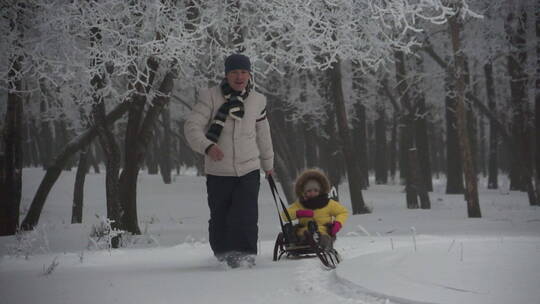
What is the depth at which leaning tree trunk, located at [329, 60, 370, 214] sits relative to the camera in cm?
1469

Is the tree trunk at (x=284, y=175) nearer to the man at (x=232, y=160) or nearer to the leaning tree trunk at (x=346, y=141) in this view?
the leaning tree trunk at (x=346, y=141)

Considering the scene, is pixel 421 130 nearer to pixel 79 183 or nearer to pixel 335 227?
pixel 79 183

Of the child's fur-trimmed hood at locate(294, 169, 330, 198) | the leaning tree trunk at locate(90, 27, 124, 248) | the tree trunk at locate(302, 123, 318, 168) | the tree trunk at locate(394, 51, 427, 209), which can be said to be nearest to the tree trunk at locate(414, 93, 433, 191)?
the tree trunk at locate(394, 51, 427, 209)

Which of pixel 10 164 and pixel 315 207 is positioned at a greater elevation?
pixel 10 164

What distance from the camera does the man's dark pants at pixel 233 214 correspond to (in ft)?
17.7

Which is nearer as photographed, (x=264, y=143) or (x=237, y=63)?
(x=237, y=63)

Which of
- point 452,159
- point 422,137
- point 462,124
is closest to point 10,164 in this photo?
point 462,124

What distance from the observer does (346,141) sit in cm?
1484

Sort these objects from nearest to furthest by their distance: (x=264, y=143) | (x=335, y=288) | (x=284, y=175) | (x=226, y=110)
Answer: (x=335, y=288), (x=226, y=110), (x=264, y=143), (x=284, y=175)

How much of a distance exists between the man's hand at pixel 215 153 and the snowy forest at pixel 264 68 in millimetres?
2145

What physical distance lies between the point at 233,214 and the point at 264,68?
13123 millimetres

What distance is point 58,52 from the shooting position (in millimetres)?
7246

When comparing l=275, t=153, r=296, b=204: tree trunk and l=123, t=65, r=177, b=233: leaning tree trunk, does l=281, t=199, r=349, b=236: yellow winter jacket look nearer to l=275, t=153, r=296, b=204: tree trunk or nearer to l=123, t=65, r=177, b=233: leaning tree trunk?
l=123, t=65, r=177, b=233: leaning tree trunk

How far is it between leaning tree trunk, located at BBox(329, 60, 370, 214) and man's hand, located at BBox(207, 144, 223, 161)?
9.79m
